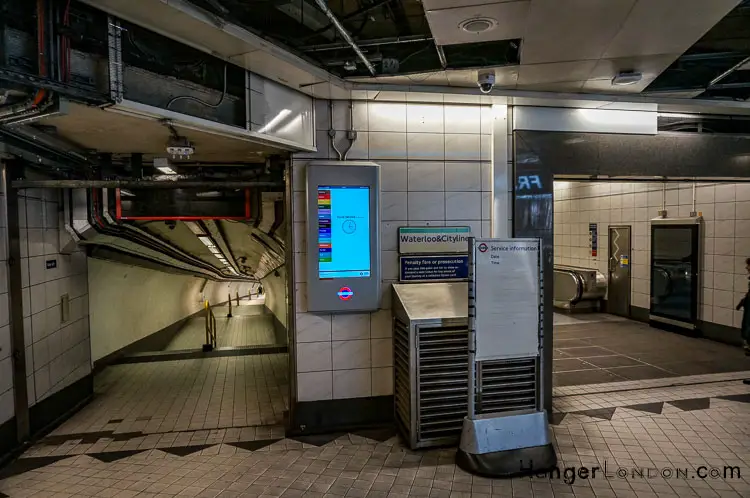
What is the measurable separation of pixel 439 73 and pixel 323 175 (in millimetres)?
1288

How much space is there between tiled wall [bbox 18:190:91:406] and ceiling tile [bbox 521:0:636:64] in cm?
453

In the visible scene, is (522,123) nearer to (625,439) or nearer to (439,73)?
(439,73)

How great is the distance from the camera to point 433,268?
4.28 meters

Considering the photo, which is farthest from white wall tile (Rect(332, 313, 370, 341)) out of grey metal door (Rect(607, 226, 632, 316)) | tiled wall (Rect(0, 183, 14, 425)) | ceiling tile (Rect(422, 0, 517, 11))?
grey metal door (Rect(607, 226, 632, 316))

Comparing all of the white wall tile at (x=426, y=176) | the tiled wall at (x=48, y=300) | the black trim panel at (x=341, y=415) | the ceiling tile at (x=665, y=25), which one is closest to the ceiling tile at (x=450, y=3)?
the ceiling tile at (x=665, y=25)

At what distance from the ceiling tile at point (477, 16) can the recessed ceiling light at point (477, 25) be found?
26mm

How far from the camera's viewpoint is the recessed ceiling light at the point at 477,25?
282 centimetres

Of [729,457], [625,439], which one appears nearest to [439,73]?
[625,439]

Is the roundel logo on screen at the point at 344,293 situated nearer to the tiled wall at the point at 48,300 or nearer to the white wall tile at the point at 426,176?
the white wall tile at the point at 426,176

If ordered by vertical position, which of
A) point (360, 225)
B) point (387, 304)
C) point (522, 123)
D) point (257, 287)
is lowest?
point (257, 287)

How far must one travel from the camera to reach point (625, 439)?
12.6 ft

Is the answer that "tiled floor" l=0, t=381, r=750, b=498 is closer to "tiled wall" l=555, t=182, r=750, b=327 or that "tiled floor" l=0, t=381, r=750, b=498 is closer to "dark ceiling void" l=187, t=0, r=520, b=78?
"dark ceiling void" l=187, t=0, r=520, b=78

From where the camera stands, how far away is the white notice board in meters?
3.42

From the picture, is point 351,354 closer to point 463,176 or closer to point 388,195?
point 388,195
